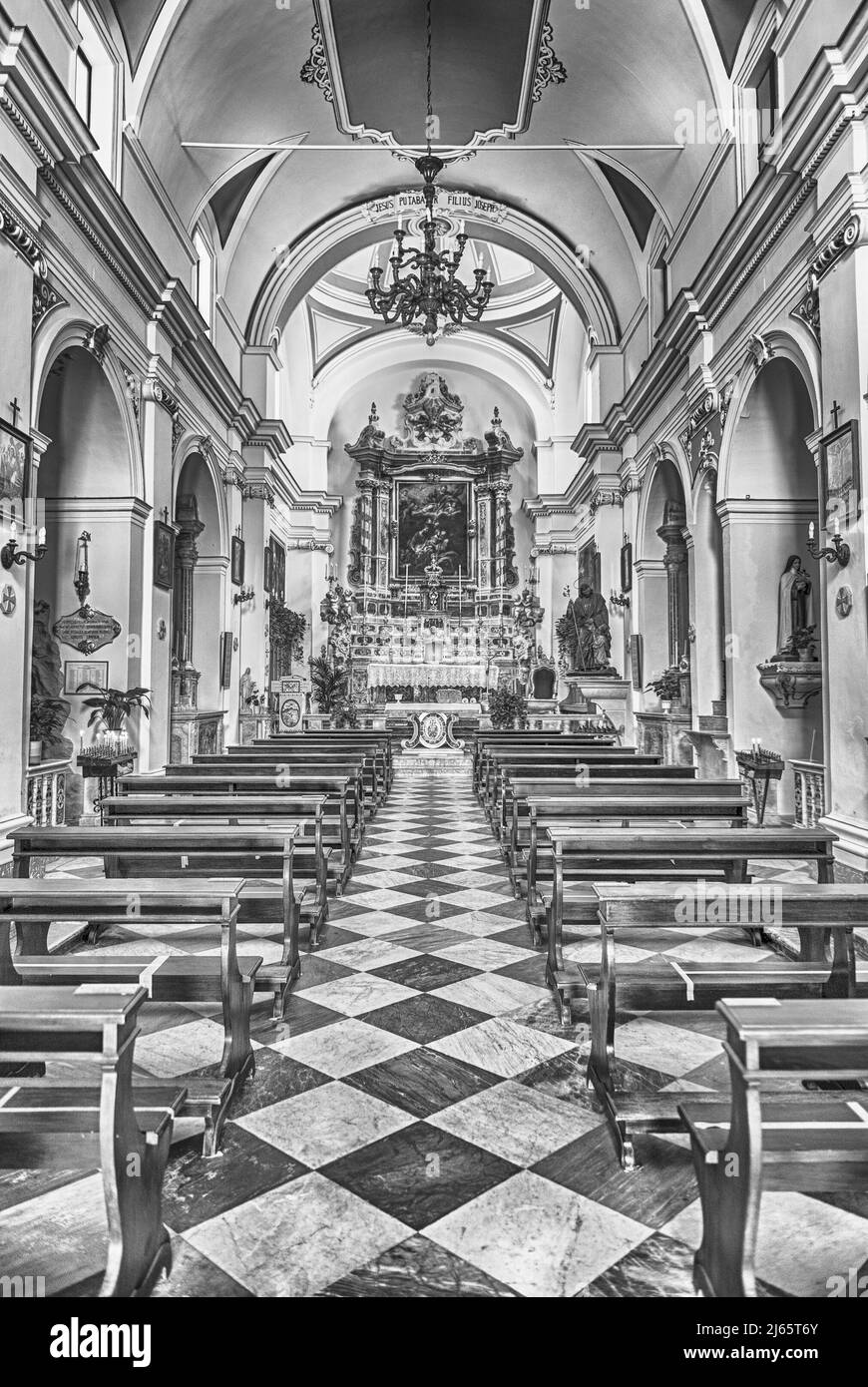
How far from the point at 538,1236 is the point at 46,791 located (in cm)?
567

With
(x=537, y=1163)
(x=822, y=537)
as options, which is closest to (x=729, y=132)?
(x=822, y=537)

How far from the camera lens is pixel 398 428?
74.7 feet

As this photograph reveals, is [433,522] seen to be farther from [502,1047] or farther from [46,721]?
[502,1047]

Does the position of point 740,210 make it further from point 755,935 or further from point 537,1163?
point 537,1163

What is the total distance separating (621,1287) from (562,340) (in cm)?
2011

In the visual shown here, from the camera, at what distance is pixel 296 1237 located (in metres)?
1.90

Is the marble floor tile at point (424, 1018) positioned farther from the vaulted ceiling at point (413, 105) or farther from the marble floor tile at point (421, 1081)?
the vaulted ceiling at point (413, 105)

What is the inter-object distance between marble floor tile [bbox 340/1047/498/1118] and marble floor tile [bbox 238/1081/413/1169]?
53 mm

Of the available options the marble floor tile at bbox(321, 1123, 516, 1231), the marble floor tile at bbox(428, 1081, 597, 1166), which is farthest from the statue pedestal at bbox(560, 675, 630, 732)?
the marble floor tile at bbox(321, 1123, 516, 1231)

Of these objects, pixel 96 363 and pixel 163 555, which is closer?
pixel 96 363

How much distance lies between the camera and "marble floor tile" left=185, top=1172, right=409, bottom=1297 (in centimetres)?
177

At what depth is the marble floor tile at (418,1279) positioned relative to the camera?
1.71 metres

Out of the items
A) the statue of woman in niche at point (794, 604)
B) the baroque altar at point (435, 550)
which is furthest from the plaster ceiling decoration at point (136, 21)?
the baroque altar at point (435, 550)

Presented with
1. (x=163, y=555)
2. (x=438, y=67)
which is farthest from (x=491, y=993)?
(x=438, y=67)
